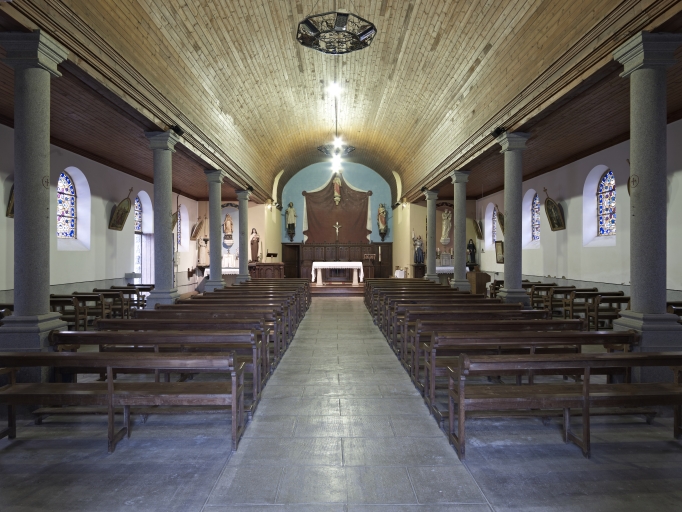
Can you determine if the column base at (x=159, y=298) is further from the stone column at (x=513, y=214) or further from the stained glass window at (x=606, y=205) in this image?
the stained glass window at (x=606, y=205)

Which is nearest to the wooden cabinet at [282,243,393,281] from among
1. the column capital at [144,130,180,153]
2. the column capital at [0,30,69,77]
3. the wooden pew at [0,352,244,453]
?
the column capital at [144,130,180,153]

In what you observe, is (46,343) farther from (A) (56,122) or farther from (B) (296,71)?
(B) (296,71)

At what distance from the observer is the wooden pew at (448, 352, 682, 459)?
3.51m

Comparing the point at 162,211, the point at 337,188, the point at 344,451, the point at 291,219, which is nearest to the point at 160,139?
the point at 162,211

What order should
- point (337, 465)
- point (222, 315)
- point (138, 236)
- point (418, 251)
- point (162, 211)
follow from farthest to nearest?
point (418, 251) → point (138, 236) → point (162, 211) → point (222, 315) → point (337, 465)

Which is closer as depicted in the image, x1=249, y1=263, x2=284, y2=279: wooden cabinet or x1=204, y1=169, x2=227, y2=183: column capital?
x1=204, y1=169, x2=227, y2=183: column capital

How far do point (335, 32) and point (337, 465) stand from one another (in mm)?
7312

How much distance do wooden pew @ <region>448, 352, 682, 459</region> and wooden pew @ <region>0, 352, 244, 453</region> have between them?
167 cm

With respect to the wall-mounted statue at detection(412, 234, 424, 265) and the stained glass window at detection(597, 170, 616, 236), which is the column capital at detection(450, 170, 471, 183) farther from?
the wall-mounted statue at detection(412, 234, 424, 265)

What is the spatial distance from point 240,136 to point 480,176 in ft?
24.7

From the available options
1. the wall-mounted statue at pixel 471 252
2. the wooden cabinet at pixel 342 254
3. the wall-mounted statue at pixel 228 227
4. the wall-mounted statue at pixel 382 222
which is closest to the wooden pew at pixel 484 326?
the wall-mounted statue at pixel 471 252

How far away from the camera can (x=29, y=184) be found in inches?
186

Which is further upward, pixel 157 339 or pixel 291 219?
pixel 291 219

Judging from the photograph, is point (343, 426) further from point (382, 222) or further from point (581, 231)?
point (382, 222)
